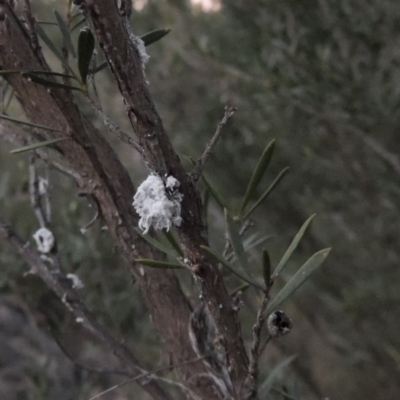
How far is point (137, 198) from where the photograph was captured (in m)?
0.37

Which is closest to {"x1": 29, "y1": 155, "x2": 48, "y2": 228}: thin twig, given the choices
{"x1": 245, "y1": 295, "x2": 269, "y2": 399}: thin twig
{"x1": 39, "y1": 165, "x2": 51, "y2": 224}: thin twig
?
{"x1": 39, "y1": 165, "x2": 51, "y2": 224}: thin twig

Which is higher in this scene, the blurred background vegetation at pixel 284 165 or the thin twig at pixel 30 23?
the thin twig at pixel 30 23

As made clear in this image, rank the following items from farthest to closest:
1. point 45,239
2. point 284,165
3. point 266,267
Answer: point 284,165
point 45,239
point 266,267

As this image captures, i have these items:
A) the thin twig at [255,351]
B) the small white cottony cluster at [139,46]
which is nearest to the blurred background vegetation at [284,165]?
the thin twig at [255,351]

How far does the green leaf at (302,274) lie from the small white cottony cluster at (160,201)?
0.28 ft

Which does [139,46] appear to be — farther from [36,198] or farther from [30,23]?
[36,198]

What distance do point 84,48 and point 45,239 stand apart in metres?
0.25

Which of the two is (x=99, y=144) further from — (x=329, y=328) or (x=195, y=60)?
(x=329, y=328)

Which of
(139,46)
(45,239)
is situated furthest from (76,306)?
(139,46)

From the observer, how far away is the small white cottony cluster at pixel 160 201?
1.15ft

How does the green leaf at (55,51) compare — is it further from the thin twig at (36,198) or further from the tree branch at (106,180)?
the thin twig at (36,198)

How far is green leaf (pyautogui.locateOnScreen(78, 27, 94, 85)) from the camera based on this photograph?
0.36m

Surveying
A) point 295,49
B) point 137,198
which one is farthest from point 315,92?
point 137,198

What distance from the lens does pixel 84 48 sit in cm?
37
